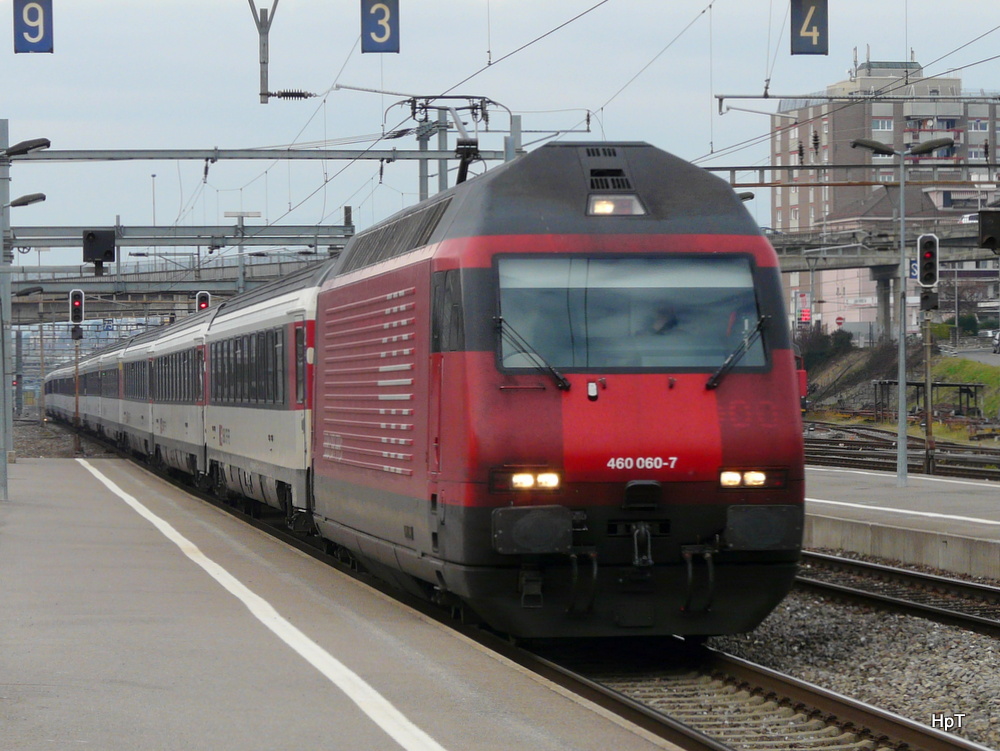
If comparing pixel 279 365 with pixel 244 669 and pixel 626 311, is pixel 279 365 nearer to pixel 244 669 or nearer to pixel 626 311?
pixel 626 311

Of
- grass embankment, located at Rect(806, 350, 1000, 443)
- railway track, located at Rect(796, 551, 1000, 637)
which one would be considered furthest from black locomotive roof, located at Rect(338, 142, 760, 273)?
grass embankment, located at Rect(806, 350, 1000, 443)

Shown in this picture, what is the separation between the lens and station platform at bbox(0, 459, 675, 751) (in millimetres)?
7000

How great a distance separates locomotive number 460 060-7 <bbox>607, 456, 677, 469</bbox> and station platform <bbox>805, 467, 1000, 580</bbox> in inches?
316

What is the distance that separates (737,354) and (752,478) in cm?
83

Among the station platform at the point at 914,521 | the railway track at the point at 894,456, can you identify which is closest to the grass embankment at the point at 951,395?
the railway track at the point at 894,456

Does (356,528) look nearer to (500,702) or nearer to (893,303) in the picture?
(500,702)

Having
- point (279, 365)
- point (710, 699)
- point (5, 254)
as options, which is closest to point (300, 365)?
point (279, 365)

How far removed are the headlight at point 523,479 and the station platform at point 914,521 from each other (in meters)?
8.56

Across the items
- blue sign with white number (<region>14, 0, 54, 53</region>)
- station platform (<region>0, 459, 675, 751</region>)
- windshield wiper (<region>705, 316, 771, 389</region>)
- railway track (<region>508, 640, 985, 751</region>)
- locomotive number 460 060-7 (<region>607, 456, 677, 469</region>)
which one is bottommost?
railway track (<region>508, 640, 985, 751</region>)

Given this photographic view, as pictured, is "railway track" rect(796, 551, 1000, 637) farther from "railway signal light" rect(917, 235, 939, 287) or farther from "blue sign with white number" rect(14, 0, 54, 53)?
"blue sign with white number" rect(14, 0, 54, 53)

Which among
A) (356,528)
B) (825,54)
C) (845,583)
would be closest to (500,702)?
(356,528)

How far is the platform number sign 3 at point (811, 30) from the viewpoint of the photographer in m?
19.3

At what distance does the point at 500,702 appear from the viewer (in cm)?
794

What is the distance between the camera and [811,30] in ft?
63.8
